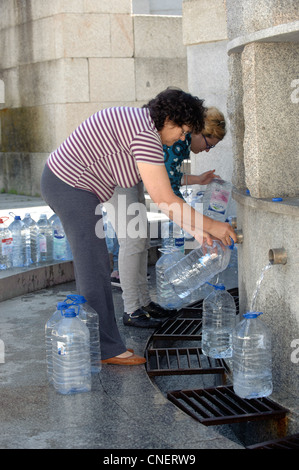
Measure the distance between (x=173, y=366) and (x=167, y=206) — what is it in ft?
4.52

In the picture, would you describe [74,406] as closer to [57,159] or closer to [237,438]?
[237,438]

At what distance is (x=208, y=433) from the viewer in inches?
139

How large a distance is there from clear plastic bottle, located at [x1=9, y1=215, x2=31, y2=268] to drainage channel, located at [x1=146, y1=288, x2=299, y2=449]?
6.88 ft

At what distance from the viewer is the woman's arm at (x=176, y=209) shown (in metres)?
4.15

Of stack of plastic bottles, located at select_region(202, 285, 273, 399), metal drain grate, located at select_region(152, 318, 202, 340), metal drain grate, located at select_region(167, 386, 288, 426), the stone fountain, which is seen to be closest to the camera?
metal drain grate, located at select_region(167, 386, 288, 426)

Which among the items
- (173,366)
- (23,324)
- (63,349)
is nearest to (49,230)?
(23,324)

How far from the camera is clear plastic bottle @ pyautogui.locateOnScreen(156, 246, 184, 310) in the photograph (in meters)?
6.40

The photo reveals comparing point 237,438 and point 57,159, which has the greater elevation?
point 57,159

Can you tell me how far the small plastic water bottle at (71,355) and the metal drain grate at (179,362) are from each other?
1.50ft

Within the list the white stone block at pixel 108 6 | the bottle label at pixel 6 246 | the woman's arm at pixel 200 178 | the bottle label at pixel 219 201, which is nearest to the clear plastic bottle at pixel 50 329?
the woman's arm at pixel 200 178

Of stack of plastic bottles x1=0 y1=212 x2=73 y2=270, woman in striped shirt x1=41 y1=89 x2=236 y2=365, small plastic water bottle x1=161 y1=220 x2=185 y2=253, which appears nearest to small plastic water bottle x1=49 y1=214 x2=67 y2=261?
stack of plastic bottles x1=0 y1=212 x2=73 y2=270

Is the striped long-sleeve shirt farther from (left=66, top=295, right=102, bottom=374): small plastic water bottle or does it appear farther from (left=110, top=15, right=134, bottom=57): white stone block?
(left=110, top=15, right=134, bottom=57): white stone block

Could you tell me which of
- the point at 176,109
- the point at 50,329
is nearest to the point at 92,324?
the point at 50,329

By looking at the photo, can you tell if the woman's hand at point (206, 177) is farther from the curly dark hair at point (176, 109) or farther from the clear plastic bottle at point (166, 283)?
the curly dark hair at point (176, 109)
